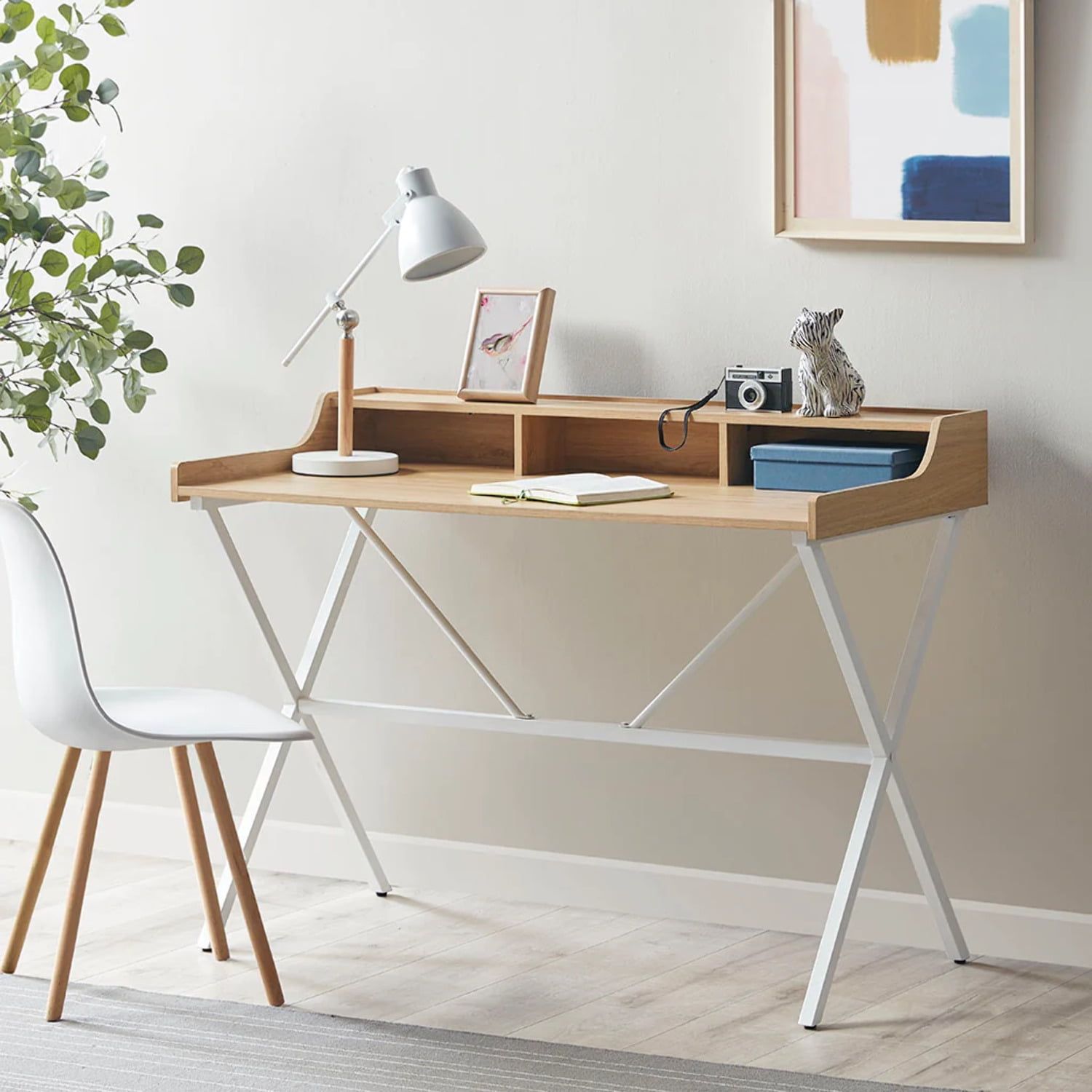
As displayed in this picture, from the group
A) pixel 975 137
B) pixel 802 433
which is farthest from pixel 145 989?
pixel 975 137

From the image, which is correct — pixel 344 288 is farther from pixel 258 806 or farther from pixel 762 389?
pixel 258 806

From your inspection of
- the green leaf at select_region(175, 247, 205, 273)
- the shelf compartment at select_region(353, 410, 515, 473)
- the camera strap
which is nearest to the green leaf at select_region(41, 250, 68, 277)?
the green leaf at select_region(175, 247, 205, 273)

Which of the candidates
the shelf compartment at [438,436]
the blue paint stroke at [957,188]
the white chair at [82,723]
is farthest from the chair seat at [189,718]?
the blue paint stroke at [957,188]

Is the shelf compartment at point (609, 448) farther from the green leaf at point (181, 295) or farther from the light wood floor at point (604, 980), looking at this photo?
the light wood floor at point (604, 980)

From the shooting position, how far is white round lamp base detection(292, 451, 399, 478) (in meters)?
3.15

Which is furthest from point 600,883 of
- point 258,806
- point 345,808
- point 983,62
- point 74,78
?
point 74,78

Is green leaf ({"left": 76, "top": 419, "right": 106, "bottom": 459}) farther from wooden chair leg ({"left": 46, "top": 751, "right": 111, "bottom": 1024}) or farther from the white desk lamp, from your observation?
wooden chair leg ({"left": 46, "top": 751, "right": 111, "bottom": 1024})

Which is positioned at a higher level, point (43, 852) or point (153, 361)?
point (153, 361)

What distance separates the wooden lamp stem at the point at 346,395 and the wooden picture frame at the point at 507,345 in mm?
194

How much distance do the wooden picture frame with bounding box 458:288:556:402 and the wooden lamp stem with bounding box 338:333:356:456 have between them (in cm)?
19

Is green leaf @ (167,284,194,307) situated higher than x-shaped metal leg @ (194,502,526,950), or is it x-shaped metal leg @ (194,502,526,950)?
green leaf @ (167,284,194,307)

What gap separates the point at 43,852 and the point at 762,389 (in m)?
1.37

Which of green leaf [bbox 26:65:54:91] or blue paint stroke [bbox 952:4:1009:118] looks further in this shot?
green leaf [bbox 26:65:54:91]

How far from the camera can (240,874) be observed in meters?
2.90
